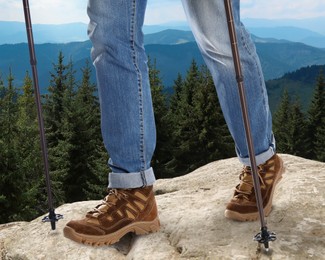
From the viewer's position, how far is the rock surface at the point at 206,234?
3207mm

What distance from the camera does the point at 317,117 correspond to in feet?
214

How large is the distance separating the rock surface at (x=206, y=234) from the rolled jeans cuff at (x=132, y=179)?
1.56 feet

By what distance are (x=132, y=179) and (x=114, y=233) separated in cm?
46

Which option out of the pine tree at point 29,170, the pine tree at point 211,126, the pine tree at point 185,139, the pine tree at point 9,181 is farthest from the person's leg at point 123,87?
the pine tree at point 211,126

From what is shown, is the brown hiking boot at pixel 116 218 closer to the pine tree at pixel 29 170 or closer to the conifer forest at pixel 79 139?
the conifer forest at pixel 79 139

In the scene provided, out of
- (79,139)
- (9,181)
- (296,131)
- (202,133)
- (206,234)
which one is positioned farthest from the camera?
(296,131)

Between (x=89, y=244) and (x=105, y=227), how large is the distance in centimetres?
24

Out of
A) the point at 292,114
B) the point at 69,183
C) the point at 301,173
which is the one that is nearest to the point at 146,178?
the point at 301,173

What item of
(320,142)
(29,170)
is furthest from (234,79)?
(320,142)

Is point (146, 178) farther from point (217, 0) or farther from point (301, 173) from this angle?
point (301, 173)

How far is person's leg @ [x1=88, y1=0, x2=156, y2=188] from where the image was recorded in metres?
3.24

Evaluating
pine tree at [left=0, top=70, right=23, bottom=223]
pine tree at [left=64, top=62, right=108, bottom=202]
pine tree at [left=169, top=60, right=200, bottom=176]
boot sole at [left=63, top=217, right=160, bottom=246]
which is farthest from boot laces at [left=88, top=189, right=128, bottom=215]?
pine tree at [left=169, top=60, right=200, bottom=176]

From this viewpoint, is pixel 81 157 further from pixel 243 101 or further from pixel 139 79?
pixel 243 101

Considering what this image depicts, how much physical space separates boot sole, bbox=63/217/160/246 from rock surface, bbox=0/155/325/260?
0.05 meters
